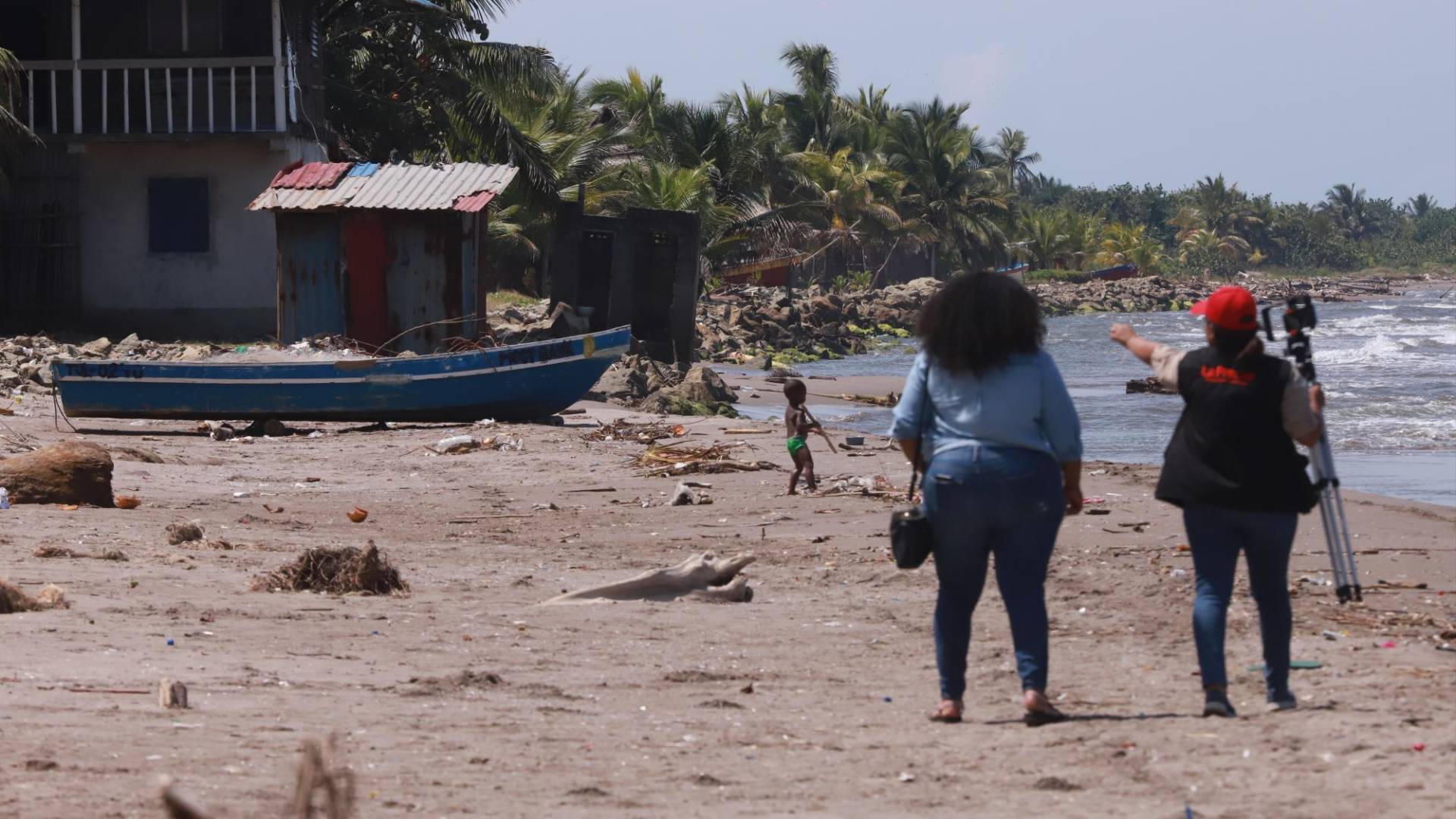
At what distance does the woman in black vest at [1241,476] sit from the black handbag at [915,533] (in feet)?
2.51

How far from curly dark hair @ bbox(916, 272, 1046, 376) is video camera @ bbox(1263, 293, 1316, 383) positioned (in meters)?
0.81

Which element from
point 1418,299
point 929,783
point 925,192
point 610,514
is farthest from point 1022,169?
point 929,783

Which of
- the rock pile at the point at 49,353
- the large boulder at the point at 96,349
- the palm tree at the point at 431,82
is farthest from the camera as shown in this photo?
the palm tree at the point at 431,82

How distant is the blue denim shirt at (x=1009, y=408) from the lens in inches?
194

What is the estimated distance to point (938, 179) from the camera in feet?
215

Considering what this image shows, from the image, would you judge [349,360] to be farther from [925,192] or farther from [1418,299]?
[1418,299]

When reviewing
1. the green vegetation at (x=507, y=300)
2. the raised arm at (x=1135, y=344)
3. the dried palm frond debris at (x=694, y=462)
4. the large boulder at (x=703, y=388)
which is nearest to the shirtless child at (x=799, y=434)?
the dried palm frond debris at (x=694, y=462)

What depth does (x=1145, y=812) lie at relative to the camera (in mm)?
3990

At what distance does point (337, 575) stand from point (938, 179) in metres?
59.8

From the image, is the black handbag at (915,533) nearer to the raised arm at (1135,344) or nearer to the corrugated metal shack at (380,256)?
the raised arm at (1135,344)

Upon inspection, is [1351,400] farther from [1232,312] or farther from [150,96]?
[1232,312]

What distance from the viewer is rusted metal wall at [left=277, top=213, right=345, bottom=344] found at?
20234 millimetres

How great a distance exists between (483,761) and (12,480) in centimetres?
647

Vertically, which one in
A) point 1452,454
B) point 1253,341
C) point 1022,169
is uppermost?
point 1022,169
